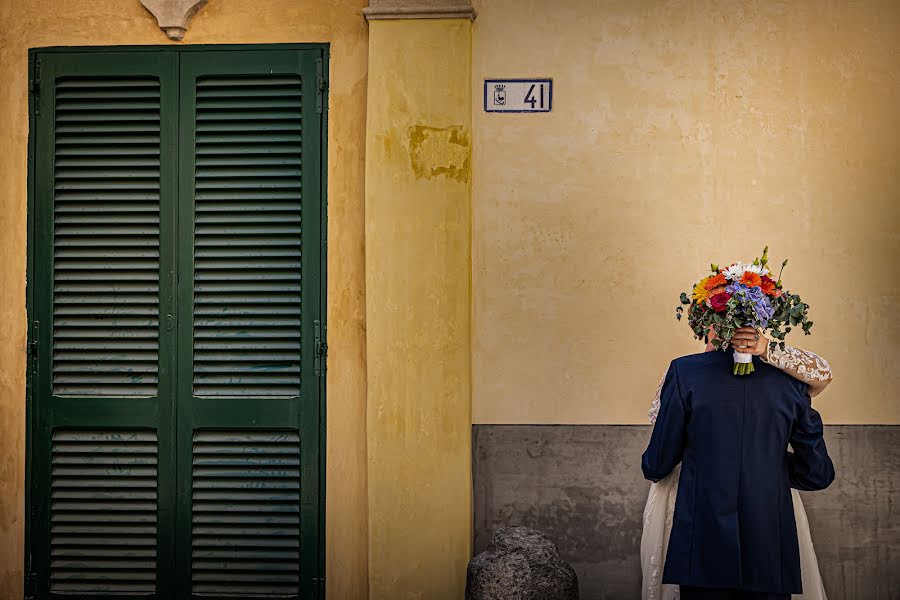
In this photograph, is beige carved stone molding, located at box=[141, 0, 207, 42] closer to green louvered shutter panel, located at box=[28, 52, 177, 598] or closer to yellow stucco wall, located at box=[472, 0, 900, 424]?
green louvered shutter panel, located at box=[28, 52, 177, 598]

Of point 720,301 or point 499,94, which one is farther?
point 499,94

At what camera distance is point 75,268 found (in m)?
4.96

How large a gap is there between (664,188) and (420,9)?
165cm

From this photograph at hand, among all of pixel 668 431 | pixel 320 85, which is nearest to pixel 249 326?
pixel 320 85

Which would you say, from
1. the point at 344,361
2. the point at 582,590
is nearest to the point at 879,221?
the point at 582,590

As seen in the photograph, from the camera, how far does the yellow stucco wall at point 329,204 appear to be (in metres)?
4.93

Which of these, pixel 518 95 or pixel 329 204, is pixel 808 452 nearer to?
pixel 518 95

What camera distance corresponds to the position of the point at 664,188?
4812 millimetres

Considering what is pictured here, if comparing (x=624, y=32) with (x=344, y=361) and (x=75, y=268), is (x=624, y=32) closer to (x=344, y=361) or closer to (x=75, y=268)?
(x=344, y=361)

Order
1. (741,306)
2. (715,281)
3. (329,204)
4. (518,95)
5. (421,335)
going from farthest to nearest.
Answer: (329,204) → (518,95) → (421,335) → (715,281) → (741,306)

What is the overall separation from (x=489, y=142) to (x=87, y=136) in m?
2.27

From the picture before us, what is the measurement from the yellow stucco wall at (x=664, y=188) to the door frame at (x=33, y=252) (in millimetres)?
848

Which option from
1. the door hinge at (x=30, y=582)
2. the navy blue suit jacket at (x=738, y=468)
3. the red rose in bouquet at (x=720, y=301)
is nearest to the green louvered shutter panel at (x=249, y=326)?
the door hinge at (x=30, y=582)

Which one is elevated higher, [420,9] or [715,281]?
[420,9]
